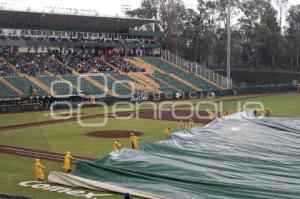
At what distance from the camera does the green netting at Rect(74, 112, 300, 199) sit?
16.8m

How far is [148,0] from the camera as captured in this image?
9762cm

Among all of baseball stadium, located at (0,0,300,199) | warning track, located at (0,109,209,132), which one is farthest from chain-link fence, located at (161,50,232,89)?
warning track, located at (0,109,209,132)

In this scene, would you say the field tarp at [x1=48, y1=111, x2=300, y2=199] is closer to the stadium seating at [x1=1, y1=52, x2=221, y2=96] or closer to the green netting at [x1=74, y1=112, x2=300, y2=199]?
the green netting at [x1=74, y1=112, x2=300, y2=199]

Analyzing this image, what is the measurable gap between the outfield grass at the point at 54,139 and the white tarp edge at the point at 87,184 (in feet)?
1.47

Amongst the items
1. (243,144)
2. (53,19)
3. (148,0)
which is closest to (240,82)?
(148,0)

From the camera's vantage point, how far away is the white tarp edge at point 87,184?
1717cm

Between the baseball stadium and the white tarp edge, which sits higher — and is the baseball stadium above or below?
above

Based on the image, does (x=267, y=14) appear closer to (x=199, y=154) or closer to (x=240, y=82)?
(x=240, y=82)

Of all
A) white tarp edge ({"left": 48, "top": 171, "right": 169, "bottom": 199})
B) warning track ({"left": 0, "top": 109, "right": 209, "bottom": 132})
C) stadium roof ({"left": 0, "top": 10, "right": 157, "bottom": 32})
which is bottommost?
white tarp edge ({"left": 48, "top": 171, "right": 169, "bottom": 199})

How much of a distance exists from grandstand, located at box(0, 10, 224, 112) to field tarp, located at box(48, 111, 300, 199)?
3195 cm

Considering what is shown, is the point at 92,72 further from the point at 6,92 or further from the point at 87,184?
the point at 87,184

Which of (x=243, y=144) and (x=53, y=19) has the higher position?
(x=53, y=19)

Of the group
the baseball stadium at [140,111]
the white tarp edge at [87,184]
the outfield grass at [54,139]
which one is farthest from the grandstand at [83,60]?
the white tarp edge at [87,184]

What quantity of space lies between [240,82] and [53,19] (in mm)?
34692
